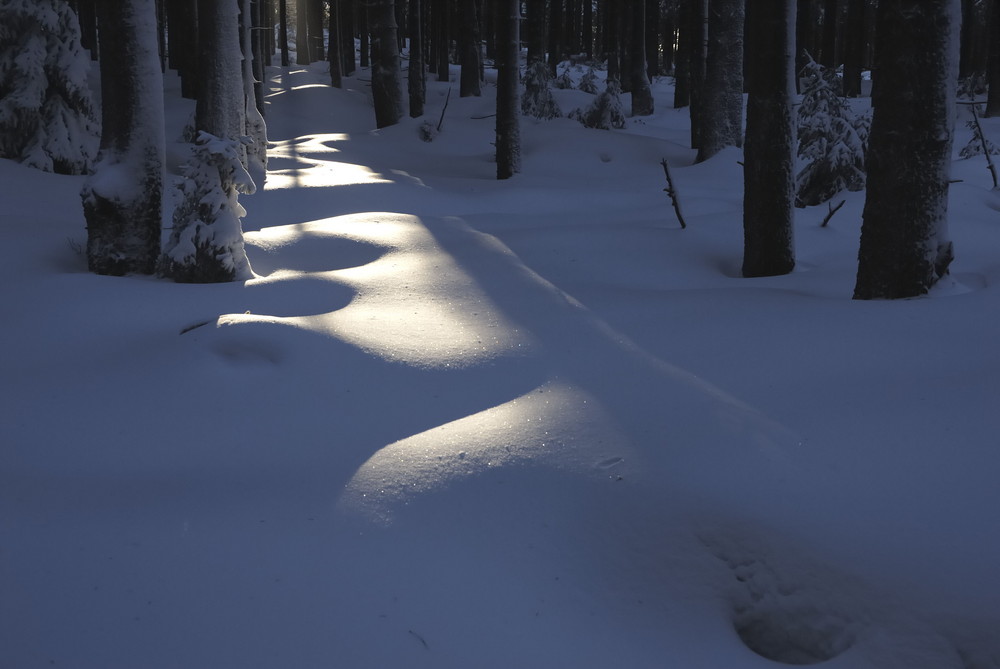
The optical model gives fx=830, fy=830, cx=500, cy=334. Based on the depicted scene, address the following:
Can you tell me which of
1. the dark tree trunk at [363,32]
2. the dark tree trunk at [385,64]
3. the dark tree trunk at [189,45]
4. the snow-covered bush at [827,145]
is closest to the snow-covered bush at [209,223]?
the snow-covered bush at [827,145]

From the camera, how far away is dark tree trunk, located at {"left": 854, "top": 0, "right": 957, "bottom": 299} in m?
5.07

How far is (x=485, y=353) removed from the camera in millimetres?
4887

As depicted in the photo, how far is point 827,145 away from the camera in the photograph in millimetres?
11039

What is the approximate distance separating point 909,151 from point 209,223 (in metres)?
4.92

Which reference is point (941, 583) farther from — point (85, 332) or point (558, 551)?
point (85, 332)

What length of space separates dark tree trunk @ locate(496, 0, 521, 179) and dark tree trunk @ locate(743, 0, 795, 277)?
6280 millimetres

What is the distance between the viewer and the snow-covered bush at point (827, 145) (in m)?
10.8

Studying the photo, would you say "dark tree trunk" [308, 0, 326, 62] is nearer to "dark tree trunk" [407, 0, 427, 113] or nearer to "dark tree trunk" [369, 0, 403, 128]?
"dark tree trunk" [407, 0, 427, 113]

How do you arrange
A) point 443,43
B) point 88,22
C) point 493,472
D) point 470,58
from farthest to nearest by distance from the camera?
point 88,22, point 443,43, point 470,58, point 493,472

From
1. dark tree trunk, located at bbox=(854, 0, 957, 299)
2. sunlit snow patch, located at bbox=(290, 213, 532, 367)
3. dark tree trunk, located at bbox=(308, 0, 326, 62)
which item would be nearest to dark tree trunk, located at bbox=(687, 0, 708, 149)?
sunlit snow patch, located at bbox=(290, 213, 532, 367)

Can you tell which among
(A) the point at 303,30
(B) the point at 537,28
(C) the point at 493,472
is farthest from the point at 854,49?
(A) the point at 303,30

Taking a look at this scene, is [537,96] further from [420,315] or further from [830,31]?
[420,315]

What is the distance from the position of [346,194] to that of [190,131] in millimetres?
6376

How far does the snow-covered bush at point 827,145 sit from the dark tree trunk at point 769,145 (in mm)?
4413
